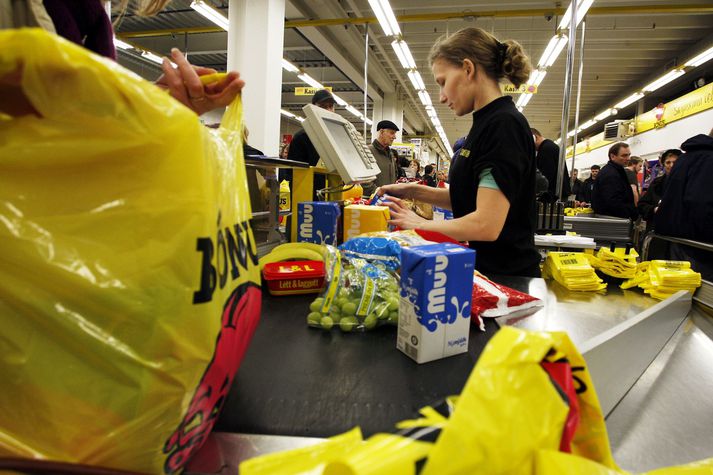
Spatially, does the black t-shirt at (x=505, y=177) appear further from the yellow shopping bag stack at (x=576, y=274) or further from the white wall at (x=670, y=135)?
the white wall at (x=670, y=135)

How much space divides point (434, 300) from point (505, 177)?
0.75m

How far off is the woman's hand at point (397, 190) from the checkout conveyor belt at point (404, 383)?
822 millimetres

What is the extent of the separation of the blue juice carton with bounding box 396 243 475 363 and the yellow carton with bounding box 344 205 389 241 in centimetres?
70

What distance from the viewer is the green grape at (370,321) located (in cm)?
87

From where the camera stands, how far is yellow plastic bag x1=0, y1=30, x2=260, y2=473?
0.40 meters

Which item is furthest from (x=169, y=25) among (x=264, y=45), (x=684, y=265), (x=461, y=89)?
(x=684, y=265)

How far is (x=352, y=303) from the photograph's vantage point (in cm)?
89

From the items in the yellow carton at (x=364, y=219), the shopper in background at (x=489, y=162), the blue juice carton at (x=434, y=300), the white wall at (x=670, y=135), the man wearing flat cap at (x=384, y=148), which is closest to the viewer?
the blue juice carton at (x=434, y=300)

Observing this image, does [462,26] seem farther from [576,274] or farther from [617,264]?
[576,274]

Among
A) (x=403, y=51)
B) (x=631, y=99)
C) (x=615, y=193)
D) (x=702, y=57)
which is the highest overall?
(x=631, y=99)

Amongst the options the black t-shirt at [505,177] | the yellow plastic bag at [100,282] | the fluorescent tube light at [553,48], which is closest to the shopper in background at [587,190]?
the fluorescent tube light at [553,48]

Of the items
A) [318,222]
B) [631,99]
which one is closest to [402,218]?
[318,222]

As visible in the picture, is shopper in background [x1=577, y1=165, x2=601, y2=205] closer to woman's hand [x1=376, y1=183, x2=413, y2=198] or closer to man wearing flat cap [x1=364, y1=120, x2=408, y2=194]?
man wearing flat cap [x1=364, y1=120, x2=408, y2=194]

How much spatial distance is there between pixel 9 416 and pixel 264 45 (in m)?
5.93
